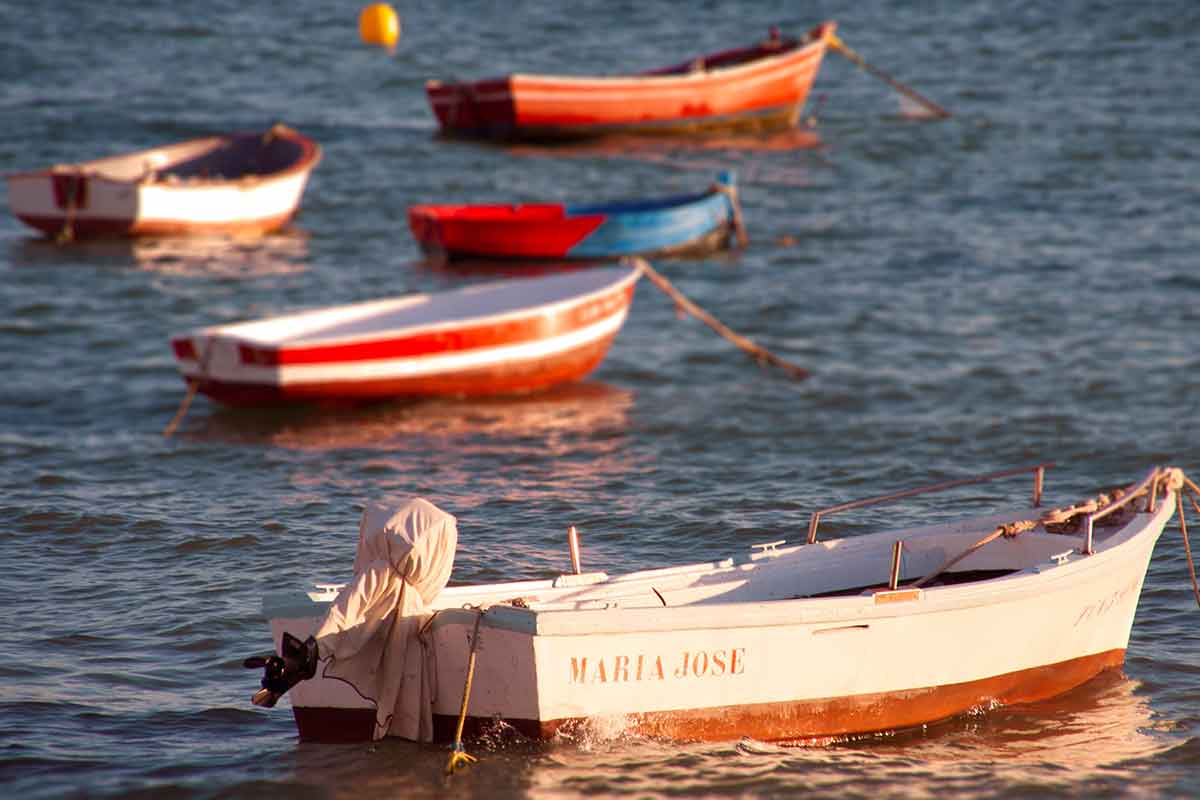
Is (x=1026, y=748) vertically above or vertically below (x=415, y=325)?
below

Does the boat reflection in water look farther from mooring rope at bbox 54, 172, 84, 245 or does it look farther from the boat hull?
mooring rope at bbox 54, 172, 84, 245

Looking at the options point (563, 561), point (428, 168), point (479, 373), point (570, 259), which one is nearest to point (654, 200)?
point (570, 259)

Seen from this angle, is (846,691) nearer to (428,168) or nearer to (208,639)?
(208,639)

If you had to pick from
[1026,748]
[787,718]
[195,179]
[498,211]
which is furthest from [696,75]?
[787,718]

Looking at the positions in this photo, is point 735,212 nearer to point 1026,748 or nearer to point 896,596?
point 1026,748

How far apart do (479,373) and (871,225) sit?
9300 millimetres

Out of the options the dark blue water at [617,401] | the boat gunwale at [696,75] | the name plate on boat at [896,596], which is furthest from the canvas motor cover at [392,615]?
the boat gunwale at [696,75]

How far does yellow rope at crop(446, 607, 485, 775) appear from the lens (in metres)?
6.85

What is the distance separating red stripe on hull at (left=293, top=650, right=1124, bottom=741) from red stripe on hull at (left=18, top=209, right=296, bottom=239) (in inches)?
577

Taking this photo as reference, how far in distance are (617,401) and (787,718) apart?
7654 mm

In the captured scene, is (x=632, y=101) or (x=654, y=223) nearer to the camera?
(x=654, y=223)

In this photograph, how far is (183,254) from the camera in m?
20.6

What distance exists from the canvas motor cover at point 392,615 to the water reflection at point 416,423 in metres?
6.08

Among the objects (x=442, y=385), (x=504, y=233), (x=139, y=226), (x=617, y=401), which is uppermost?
(x=139, y=226)
